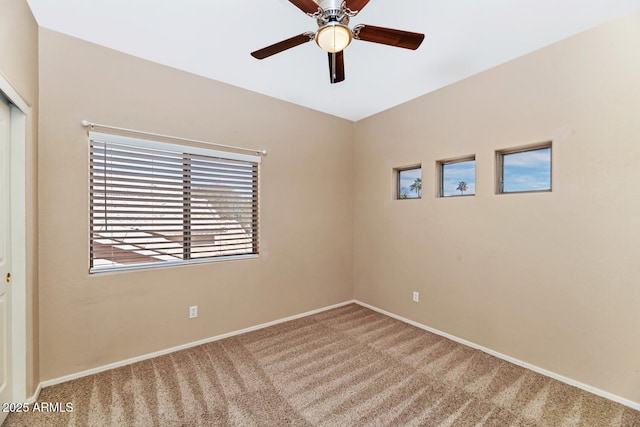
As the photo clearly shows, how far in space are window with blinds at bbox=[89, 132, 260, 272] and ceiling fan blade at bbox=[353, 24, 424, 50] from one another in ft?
6.11

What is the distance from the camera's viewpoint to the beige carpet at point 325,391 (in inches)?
72.3

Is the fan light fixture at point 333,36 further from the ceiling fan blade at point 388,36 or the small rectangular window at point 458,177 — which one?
the small rectangular window at point 458,177

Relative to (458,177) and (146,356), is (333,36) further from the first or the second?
(146,356)

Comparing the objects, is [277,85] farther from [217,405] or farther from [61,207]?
[217,405]

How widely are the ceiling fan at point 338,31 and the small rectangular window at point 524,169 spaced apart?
1.60 m

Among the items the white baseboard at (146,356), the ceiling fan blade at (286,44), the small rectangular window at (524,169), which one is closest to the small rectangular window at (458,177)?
the small rectangular window at (524,169)

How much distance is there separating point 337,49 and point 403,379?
2463 millimetres

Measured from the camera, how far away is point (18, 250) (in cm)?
187

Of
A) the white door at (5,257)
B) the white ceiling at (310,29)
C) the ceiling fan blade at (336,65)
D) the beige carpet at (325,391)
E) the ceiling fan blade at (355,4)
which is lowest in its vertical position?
the beige carpet at (325,391)

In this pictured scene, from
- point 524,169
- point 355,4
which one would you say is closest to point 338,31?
point 355,4

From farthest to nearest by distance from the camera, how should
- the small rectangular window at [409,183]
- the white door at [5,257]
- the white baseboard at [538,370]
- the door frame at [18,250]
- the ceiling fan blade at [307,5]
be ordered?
the small rectangular window at [409,183] < the white baseboard at [538,370] < the door frame at [18,250] < the white door at [5,257] < the ceiling fan blade at [307,5]

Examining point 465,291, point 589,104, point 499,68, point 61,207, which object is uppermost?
point 499,68

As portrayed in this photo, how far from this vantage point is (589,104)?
2.13m

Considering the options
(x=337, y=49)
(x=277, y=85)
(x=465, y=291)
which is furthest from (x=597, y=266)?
(x=277, y=85)
